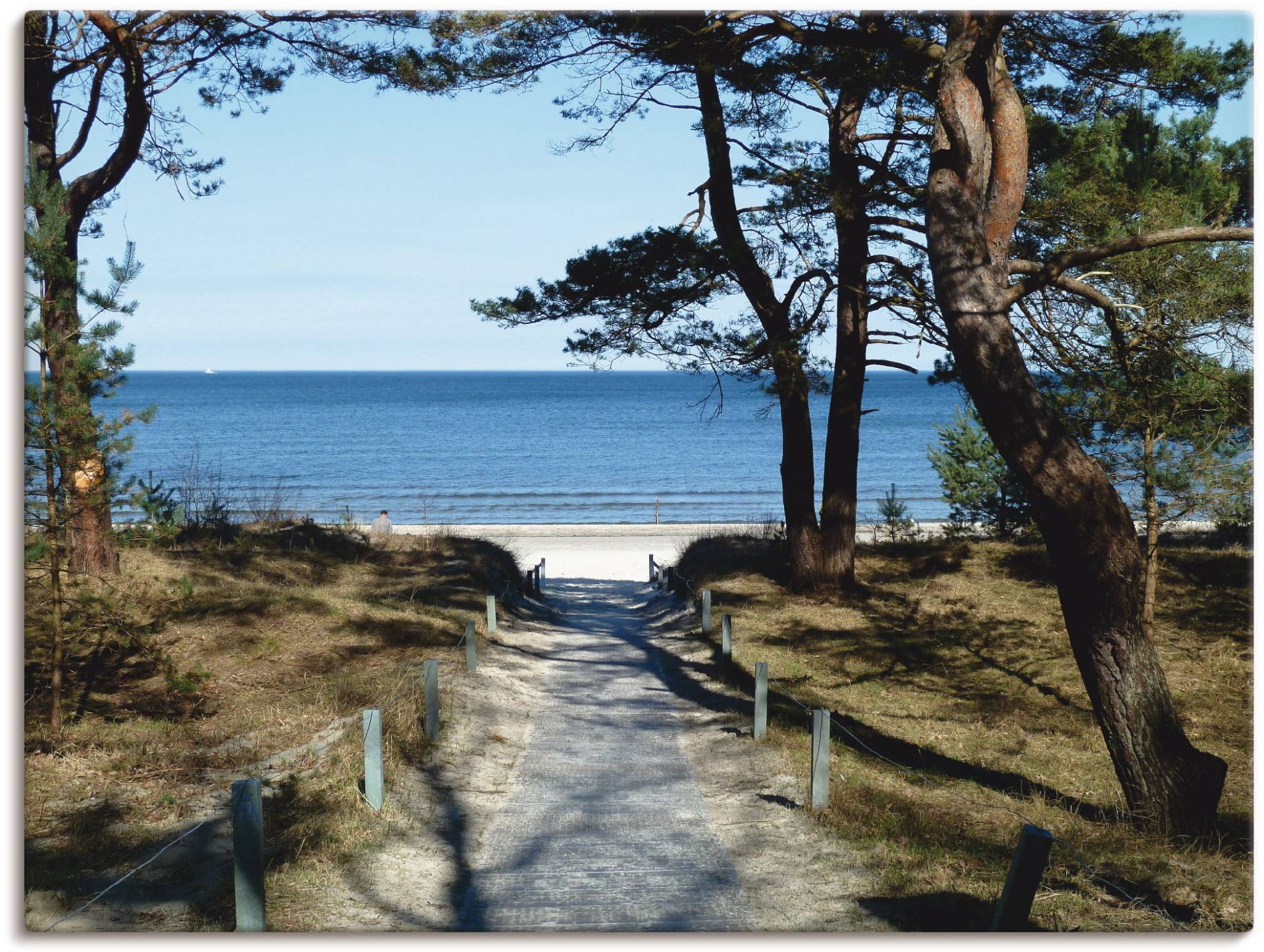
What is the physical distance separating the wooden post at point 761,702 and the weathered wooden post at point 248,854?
506 centimetres

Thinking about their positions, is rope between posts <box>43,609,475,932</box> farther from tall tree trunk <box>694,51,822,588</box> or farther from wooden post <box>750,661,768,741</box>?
tall tree trunk <box>694,51,822,588</box>

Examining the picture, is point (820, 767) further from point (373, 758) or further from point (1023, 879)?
point (373, 758)

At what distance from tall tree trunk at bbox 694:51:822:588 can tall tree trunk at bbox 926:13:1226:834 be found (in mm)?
5857

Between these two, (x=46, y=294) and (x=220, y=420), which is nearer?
(x=46, y=294)

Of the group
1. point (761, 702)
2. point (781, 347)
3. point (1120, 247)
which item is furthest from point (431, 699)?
point (781, 347)

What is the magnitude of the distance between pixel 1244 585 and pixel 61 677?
595 inches

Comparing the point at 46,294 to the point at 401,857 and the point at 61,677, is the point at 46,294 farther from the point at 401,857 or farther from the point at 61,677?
the point at 401,857

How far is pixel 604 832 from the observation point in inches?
267

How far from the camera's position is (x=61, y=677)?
8359 mm

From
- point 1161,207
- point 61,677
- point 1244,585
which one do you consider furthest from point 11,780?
point 1244,585

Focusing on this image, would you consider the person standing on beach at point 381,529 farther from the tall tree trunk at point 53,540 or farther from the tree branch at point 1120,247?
the tree branch at point 1120,247

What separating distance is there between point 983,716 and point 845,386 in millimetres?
6061

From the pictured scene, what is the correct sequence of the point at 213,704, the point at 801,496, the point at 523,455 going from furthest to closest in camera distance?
1. the point at 523,455
2. the point at 801,496
3. the point at 213,704

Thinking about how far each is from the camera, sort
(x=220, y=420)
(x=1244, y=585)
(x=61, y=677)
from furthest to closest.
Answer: (x=220, y=420), (x=1244, y=585), (x=61, y=677)
